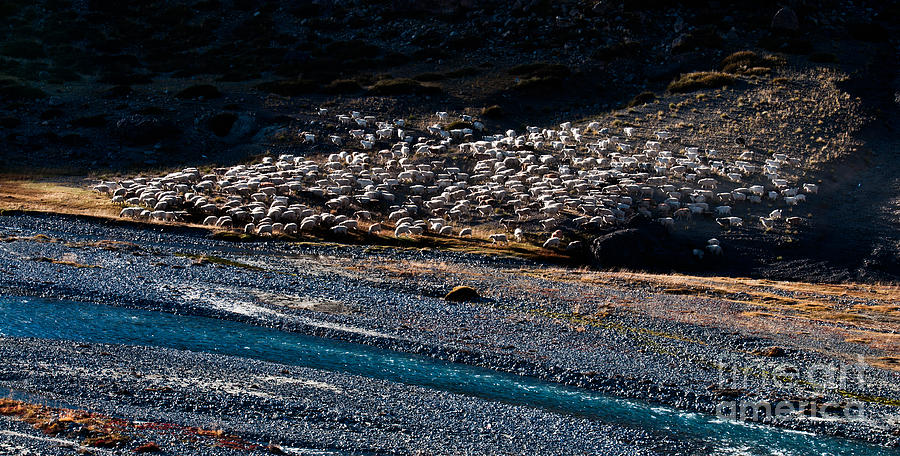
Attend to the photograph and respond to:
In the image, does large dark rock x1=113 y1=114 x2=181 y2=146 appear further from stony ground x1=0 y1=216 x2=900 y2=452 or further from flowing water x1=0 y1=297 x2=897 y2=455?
flowing water x1=0 y1=297 x2=897 y2=455

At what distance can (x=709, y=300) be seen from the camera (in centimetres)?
3216

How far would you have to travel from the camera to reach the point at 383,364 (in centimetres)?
2556

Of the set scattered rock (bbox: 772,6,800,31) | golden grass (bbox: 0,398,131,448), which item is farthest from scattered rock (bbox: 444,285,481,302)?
scattered rock (bbox: 772,6,800,31)

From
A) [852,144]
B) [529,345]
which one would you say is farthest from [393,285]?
[852,144]

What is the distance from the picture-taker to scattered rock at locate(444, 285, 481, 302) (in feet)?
102

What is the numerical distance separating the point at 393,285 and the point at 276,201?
12.2 m

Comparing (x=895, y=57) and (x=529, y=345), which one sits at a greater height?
(x=895, y=57)

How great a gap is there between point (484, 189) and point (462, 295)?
44.7ft

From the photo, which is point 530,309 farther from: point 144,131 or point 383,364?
point 144,131

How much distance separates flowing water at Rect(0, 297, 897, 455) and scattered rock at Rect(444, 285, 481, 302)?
524cm

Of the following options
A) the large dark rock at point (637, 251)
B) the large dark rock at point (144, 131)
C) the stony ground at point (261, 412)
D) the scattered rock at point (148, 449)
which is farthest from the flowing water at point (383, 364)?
the large dark rock at point (144, 131)

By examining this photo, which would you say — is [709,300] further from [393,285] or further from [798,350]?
[393,285]

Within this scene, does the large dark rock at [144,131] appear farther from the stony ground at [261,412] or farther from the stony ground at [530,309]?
the stony ground at [261,412]

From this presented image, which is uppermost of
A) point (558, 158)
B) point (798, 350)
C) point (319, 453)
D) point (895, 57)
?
point (895, 57)
